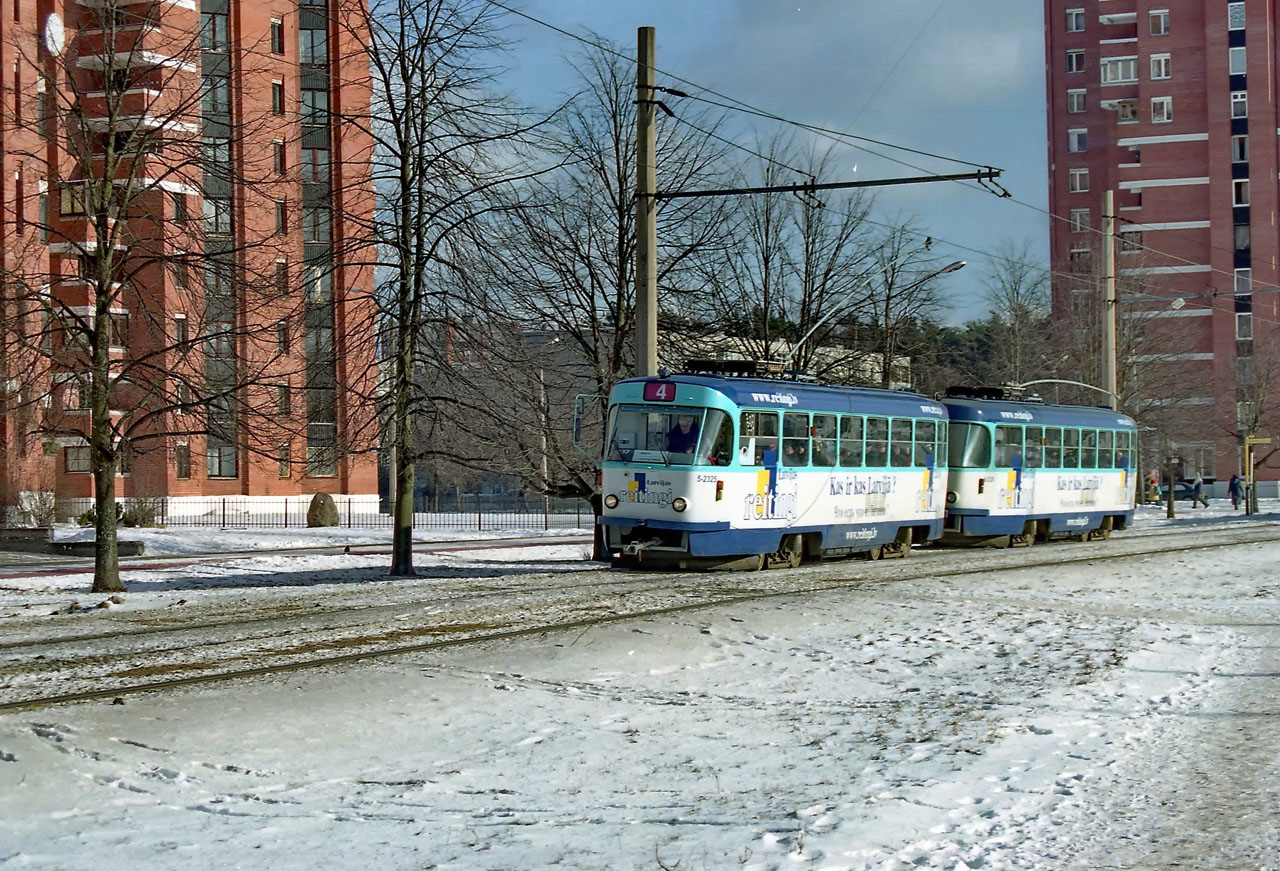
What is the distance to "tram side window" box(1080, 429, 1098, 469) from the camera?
34.6 meters

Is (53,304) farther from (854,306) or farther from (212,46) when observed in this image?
(854,306)

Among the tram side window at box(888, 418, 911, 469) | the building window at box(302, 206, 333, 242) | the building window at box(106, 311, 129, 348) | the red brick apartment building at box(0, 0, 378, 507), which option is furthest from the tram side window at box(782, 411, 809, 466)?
the building window at box(106, 311, 129, 348)

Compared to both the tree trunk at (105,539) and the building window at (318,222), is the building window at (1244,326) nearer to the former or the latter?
the building window at (318,222)

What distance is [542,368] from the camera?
25766 mm

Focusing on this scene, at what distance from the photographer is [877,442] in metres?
25.5

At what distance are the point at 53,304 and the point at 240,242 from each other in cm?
368

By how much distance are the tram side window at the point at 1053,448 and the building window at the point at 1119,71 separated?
69.7 m

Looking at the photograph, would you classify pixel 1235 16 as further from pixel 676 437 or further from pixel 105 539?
pixel 105 539

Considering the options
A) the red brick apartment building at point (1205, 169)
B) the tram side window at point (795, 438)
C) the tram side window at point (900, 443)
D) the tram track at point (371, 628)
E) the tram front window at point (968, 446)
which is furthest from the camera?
the red brick apartment building at point (1205, 169)

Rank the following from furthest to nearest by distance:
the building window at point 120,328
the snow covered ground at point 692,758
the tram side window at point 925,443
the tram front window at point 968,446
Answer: the tram front window at point 968,446 → the tram side window at point 925,443 → the building window at point 120,328 → the snow covered ground at point 692,758

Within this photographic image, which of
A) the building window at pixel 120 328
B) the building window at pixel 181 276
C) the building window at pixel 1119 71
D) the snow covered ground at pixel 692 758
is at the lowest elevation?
the snow covered ground at pixel 692 758

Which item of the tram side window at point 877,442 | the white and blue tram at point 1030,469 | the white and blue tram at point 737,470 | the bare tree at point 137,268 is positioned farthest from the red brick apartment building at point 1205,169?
the bare tree at point 137,268

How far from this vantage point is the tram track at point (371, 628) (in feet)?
35.2

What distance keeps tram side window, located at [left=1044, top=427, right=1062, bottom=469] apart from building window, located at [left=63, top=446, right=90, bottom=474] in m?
31.0
